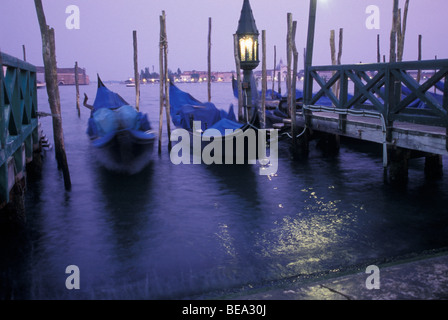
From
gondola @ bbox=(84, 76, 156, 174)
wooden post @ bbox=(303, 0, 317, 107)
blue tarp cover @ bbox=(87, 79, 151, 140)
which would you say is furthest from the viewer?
blue tarp cover @ bbox=(87, 79, 151, 140)

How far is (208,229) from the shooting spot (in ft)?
20.6

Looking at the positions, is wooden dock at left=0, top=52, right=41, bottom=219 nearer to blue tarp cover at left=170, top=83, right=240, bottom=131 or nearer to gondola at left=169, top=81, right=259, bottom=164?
gondola at left=169, top=81, right=259, bottom=164

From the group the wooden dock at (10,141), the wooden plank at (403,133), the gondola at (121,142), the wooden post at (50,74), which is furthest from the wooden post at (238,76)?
the wooden dock at (10,141)

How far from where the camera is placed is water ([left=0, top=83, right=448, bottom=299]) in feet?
15.1

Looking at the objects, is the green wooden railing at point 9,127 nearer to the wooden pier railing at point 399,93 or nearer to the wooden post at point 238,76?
the wooden pier railing at point 399,93

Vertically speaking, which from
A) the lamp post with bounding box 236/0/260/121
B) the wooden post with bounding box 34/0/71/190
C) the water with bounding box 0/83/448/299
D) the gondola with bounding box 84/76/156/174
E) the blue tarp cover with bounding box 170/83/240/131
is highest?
the lamp post with bounding box 236/0/260/121

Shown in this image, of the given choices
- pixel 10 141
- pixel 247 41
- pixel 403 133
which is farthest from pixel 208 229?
pixel 247 41

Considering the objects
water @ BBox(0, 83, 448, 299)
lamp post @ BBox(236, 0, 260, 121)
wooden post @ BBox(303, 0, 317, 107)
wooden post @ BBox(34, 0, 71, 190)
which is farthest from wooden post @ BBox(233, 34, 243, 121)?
wooden post @ BBox(34, 0, 71, 190)

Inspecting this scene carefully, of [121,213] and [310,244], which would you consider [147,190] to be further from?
[310,244]

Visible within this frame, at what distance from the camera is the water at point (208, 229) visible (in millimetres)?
4605

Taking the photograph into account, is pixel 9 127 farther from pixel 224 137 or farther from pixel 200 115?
pixel 200 115
